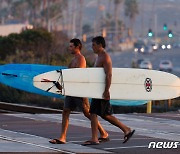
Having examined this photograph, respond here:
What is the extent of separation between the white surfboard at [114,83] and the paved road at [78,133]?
0.84 meters

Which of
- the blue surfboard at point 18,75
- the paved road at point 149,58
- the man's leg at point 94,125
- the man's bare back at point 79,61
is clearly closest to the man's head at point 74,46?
the man's bare back at point 79,61

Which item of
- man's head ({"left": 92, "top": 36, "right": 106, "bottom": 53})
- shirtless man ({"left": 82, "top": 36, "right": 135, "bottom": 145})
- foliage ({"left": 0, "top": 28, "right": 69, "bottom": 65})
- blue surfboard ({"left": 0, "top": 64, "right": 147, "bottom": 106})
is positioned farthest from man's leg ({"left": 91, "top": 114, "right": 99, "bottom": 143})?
foliage ({"left": 0, "top": 28, "right": 69, "bottom": 65})

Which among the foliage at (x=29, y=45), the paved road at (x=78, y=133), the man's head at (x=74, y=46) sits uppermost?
the foliage at (x=29, y=45)

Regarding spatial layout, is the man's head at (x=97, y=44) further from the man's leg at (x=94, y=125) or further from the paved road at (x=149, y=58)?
the paved road at (x=149, y=58)

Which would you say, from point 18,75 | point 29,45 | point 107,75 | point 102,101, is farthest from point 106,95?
point 29,45

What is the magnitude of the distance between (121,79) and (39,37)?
51.0 metres

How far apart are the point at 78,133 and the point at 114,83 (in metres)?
1.85

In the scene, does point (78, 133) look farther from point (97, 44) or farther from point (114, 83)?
point (97, 44)

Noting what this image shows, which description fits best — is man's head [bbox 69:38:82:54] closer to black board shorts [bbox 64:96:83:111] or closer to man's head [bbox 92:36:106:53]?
man's head [bbox 92:36:106:53]

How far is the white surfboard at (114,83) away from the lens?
14845 millimetres

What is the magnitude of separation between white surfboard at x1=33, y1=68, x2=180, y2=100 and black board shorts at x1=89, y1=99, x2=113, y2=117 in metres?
0.11

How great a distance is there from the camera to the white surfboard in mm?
14845

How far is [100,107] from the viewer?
571 inches

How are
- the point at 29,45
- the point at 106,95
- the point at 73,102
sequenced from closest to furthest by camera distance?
the point at 106,95 < the point at 73,102 < the point at 29,45
